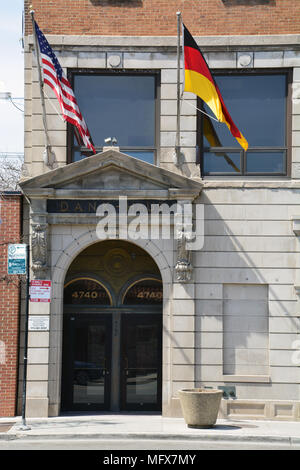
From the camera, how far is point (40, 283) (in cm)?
1859

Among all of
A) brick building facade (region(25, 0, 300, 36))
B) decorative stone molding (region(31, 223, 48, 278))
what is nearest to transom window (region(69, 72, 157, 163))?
brick building facade (region(25, 0, 300, 36))

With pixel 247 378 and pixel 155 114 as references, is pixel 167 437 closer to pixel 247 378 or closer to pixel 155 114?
pixel 247 378

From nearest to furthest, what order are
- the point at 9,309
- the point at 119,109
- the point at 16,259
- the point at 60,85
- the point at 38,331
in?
the point at 16,259 < the point at 60,85 < the point at 38,331 < the point at 9,309 < the point at 119,109

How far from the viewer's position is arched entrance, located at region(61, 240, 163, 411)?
2028cm

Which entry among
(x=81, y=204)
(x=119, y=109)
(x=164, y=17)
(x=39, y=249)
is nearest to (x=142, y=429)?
(x=39, y=249)

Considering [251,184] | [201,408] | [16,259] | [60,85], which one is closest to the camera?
[201,408]

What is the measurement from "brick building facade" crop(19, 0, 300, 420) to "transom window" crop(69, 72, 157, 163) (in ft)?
0.12

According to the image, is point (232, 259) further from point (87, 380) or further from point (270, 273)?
point (87, 380)

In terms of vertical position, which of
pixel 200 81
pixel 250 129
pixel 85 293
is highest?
pixel 200 81

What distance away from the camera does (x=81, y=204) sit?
19.5 meters

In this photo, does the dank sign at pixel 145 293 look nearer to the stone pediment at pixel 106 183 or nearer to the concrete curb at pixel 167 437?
the stone pediment at pixel 106 183

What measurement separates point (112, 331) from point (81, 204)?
3562 mm

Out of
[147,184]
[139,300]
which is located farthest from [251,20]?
[139,300]

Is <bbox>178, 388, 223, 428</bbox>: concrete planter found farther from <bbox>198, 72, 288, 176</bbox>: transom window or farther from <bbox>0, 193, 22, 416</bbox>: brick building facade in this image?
<bbox>198, 72, 288, 176</bbox>: transom window
